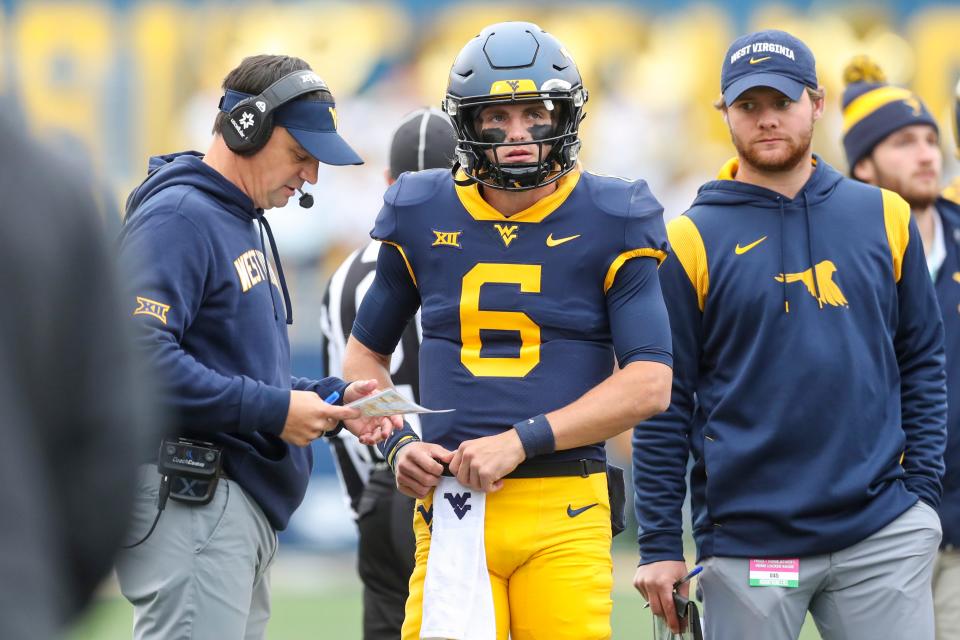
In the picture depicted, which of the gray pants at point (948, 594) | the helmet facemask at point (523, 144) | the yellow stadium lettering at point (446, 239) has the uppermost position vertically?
the helmet facemask at point (523, 144)

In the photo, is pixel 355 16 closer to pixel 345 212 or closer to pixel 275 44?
pixel 275 44

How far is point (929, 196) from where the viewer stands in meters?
5.08

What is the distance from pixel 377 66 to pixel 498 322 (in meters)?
6.89

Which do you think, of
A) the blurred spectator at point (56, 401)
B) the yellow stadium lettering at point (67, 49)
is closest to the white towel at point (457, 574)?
the blurred spectator at point (56, 401)

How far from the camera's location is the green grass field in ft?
25.6

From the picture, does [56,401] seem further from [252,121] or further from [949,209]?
[949,209]

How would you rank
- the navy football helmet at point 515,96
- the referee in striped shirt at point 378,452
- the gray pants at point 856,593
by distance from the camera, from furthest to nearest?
the referee in striped shirt at point 378,452
the gray pants at point 856,593
the navy football helmet at point 515,96

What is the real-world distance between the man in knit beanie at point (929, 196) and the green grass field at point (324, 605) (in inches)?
99.9

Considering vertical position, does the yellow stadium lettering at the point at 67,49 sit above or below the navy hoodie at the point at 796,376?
above

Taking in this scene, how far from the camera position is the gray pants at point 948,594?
4.87 meters

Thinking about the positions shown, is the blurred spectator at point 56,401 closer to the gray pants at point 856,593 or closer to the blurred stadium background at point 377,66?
the gray pants at point 856,593

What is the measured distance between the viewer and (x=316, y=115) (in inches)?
166

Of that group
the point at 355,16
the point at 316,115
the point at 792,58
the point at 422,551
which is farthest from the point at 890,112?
the point at 355,16

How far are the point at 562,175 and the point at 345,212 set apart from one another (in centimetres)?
642
